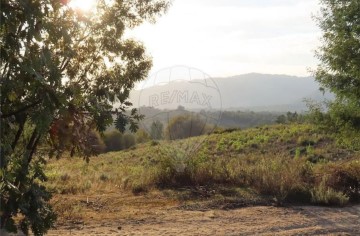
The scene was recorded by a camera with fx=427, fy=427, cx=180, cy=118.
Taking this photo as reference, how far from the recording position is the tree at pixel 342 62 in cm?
1249

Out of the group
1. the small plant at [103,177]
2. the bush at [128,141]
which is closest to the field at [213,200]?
the small plant at [103,177]

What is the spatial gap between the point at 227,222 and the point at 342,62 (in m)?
7.03

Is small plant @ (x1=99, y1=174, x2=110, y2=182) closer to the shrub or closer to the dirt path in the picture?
the shrub

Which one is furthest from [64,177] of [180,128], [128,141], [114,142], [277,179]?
[128,141]

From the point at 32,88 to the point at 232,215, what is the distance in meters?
6.71

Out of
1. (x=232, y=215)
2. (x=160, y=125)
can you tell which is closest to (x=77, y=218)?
(x=232, y=215)

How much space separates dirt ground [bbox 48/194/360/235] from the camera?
8109mm

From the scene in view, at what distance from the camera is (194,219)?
8.80m

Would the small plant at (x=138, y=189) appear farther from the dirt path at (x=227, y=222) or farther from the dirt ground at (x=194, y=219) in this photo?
the dirt path at (x=227, y=222)

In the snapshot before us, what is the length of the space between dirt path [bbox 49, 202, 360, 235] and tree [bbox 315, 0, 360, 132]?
4.33m

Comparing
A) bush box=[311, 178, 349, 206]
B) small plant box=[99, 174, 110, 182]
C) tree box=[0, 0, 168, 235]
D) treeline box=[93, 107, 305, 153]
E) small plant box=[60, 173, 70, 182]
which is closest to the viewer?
tree box=[0, 0, 168, 235]

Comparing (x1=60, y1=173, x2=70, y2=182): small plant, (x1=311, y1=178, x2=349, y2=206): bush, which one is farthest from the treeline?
(x1=311, y1=178, x2=349, y2=206): bush

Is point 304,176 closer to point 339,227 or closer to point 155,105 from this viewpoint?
point 339,227

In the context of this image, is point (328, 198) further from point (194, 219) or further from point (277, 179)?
point (194, 219)
